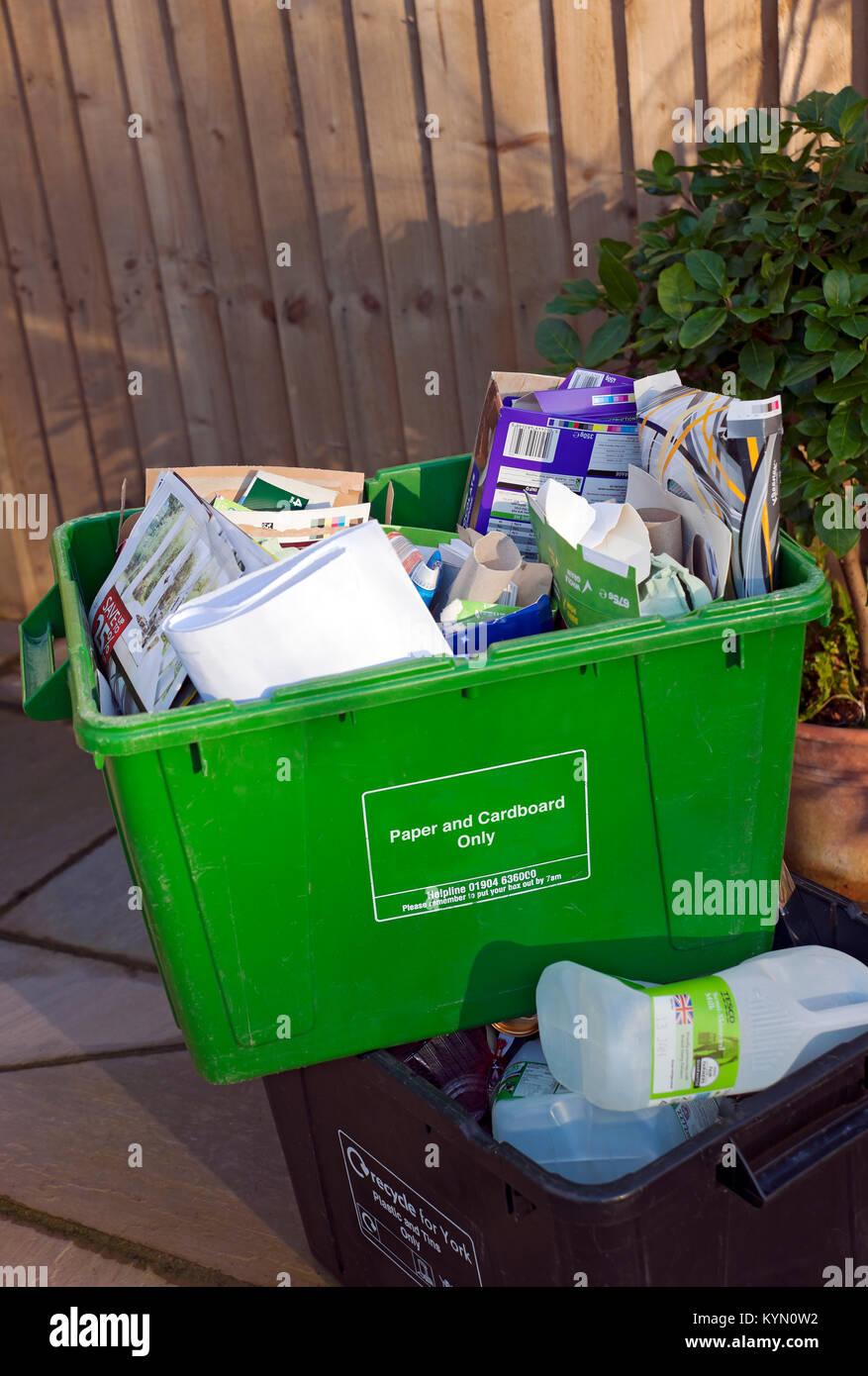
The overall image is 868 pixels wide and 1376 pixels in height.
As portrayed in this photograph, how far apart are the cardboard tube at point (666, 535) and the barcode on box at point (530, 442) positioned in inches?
11.0

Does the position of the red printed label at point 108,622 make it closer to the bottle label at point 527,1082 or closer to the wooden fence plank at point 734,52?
the bottle label at point 527,1082

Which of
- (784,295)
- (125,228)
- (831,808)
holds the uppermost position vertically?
(125,228)

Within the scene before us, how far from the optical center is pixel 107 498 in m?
3.98

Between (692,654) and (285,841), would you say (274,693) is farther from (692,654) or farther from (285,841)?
(692,654)

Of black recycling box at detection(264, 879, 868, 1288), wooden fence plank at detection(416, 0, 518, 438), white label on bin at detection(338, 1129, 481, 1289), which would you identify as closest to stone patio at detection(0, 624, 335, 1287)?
white label on bin at detection(338, 1129, 481, 1289)

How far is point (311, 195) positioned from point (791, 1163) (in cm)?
260

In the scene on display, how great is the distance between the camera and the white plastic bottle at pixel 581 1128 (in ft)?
4.74

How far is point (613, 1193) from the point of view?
1205 mm

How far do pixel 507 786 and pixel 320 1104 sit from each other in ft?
1.81

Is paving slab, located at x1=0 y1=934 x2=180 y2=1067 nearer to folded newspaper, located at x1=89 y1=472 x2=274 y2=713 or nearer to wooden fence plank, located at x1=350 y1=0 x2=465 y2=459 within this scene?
folded newspaper, located at x1=89 y1=472 x2=274 y2=713

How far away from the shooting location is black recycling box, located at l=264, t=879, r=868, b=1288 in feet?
4.09

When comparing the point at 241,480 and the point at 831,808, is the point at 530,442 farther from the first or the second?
the point at 831,808

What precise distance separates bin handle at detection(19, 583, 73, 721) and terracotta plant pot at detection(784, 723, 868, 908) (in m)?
1.36

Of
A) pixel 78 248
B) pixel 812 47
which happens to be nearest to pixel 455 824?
pixel 812 47
